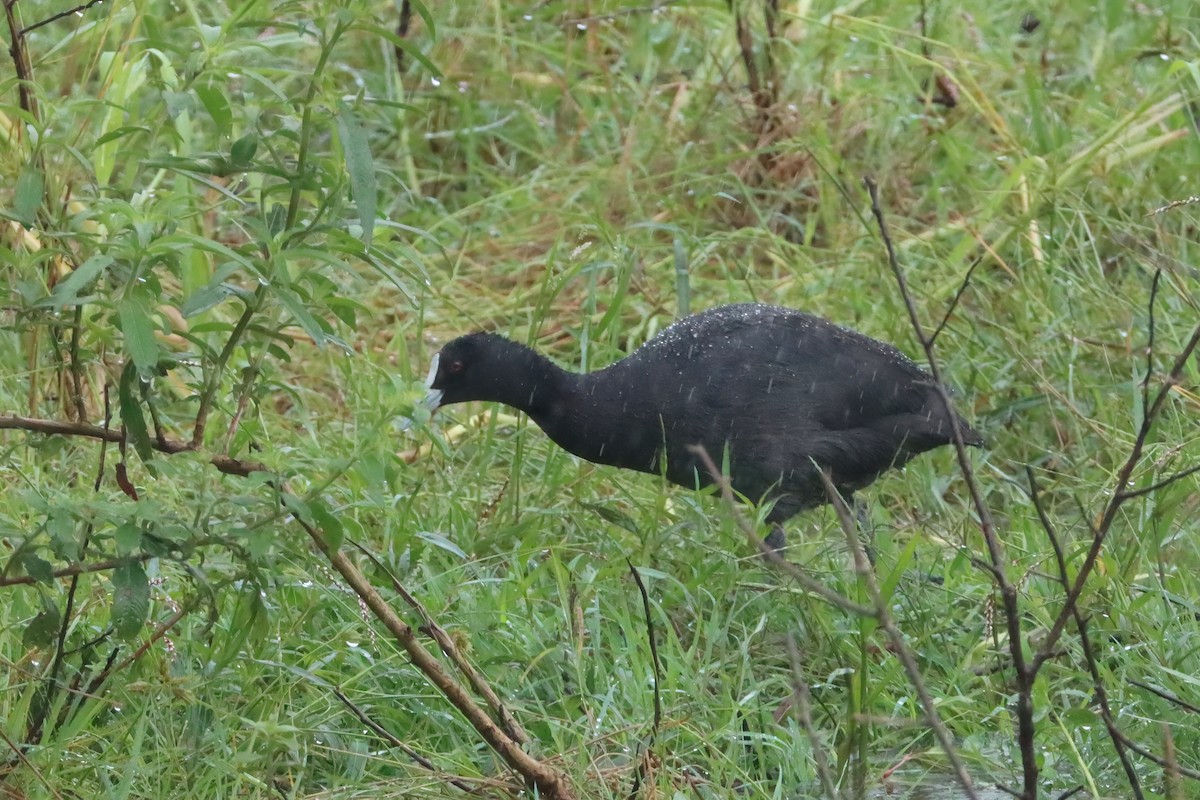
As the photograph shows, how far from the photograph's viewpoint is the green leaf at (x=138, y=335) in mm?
2025

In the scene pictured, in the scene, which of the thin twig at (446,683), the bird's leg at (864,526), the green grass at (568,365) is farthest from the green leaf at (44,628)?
the bird's leg at (864,526)

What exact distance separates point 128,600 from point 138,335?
0.37m

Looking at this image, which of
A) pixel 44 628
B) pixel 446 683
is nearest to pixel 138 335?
pixel 44 628

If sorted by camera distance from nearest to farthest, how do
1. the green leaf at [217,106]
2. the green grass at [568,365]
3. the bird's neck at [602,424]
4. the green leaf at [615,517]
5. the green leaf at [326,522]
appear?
the green leaf at [326,522] < the green leaf at [217,106] < the green grass at [568,365] < the green leaf at [615,517] < the bird's neck at [602,424]

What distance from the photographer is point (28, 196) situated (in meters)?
2.21

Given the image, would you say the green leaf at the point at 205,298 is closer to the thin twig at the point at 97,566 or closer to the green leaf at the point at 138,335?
the green leaf at the point at 138,335

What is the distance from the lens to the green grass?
235 cm

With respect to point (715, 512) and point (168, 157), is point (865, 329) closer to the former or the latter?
point (715, 512)

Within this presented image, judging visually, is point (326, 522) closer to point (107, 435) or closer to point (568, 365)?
point (107, 435)

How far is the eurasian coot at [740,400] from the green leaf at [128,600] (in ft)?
5.11

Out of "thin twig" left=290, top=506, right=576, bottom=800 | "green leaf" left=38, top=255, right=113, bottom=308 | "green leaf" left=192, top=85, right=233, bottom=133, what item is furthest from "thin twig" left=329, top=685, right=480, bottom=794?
"green leaf" left=192, top=85, right=233, bottom=133

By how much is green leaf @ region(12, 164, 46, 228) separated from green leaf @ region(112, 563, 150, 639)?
48cm

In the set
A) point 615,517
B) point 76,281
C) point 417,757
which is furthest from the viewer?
point 615,517

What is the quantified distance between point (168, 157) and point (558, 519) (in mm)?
1654
